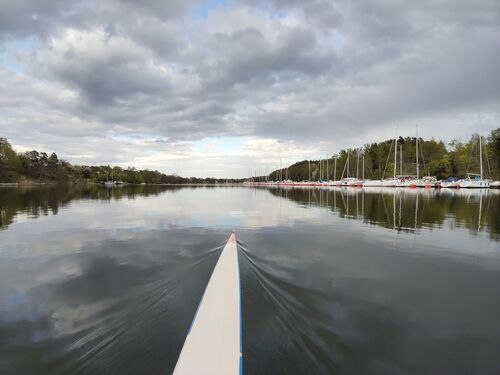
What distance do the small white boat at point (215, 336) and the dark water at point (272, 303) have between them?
0.29m

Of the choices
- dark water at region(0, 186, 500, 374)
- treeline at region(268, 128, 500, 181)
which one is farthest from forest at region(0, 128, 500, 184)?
dark water at region(0, 186, 500, 374)

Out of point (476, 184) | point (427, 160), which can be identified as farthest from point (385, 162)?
point (476, 184)

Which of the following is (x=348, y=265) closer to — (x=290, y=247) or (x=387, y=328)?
(x=290, y=247)

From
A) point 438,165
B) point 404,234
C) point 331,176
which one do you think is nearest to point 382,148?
point 331,176

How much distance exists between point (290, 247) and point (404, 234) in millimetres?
8073

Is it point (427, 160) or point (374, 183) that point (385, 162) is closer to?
point (427, 160)

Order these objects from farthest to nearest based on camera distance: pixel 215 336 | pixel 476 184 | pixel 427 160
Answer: pixel 427 160, pixel 476 184, pixel 215 336

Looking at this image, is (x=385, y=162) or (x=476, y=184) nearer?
(x=476, y=184)

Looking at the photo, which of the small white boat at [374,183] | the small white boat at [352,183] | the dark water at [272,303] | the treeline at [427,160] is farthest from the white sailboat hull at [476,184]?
the dark water at [272,303]

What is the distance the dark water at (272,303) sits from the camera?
5.40m

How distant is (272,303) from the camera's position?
25.4 ft

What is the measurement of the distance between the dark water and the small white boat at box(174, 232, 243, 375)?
0.29 metres

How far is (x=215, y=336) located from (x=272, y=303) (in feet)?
7.73

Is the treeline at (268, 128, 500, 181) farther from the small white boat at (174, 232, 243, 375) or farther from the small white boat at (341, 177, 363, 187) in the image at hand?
the small white boat at (174, 232, 243, 375)
